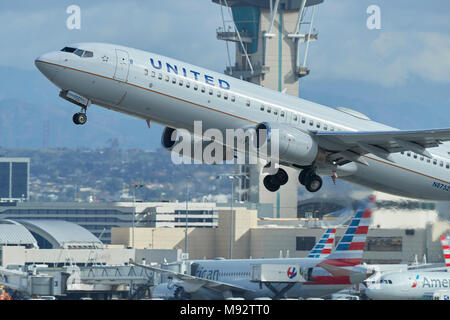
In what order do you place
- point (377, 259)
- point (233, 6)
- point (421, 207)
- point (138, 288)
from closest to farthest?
point (421, 207) < point (138, 288) < point (377, 259) < point (233, 6)

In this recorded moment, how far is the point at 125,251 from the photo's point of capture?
346 ft

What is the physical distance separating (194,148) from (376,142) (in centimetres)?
838

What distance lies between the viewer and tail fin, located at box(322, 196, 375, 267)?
53781 mm

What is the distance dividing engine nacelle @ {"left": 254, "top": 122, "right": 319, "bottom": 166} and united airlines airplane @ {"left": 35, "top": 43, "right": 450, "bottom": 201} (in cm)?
4

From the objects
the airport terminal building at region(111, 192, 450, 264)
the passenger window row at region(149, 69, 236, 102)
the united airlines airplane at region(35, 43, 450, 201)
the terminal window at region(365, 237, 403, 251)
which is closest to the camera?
the united airlines airplane at region(35, 43, 450, 201)

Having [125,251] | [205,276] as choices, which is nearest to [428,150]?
[205,276]

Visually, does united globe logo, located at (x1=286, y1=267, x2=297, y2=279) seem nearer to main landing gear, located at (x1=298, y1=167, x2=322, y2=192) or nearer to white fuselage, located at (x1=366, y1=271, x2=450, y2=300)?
white fuselage, located at (x1=366, y1=271, x2=450, y2=300)

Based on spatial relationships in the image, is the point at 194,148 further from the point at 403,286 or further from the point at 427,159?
the point at 403,286

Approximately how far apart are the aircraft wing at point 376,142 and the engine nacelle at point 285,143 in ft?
3.33

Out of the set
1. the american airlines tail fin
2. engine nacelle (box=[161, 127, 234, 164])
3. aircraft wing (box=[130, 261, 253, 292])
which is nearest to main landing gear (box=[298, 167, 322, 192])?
engine nacelle (box=[161, 127, 234, 164])

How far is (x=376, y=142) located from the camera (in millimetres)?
41875

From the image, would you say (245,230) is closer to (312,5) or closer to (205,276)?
(205,276)

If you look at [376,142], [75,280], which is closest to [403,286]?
[376,142]

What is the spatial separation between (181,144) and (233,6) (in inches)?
5504
